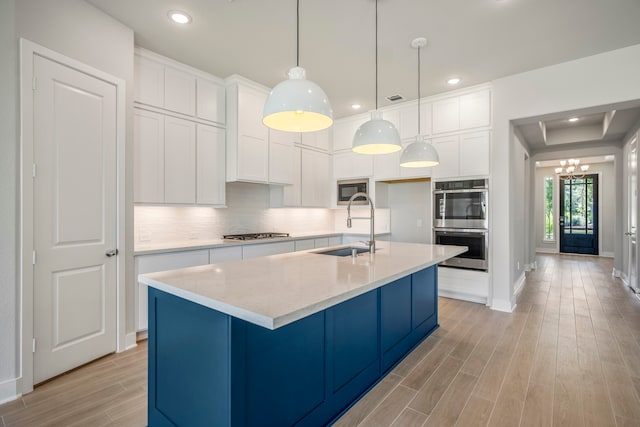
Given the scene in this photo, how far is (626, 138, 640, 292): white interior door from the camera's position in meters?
4.61

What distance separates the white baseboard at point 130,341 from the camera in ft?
9.02

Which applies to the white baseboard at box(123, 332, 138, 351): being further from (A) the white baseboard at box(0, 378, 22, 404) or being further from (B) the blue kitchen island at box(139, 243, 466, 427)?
(B) the blue kitchen island at box(139, 243, 466, 427)

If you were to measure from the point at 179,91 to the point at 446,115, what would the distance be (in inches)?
130

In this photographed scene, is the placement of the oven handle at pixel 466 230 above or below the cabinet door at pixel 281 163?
below

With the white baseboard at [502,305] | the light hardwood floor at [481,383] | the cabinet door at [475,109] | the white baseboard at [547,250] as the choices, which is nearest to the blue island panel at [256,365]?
the light hardwood floor at [481,383]

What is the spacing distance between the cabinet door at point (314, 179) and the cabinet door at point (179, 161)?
5.84 ft

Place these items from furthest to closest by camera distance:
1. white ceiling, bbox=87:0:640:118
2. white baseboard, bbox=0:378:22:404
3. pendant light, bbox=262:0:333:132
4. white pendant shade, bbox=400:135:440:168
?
white pendant shade, bbox=400:135:440:168 → white ceiling, bbox=87:0:640:118 → white baseboard, bbox=0:378:22:404 → pendant light, bbox=262:0:333:132

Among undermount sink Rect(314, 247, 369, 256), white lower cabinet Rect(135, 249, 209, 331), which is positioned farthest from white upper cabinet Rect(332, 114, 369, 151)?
white lower cabinet Rect(135, 249, 209, 331)

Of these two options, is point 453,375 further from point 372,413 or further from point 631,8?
point 631,8

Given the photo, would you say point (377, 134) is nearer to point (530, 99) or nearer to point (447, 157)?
point (447, 157)

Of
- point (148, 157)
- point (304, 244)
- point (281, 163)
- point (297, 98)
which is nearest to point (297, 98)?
point (297, 98)

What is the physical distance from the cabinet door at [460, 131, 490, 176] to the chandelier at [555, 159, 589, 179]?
652 cm

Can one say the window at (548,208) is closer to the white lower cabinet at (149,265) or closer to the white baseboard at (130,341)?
the white lower cabinet at (149,265)

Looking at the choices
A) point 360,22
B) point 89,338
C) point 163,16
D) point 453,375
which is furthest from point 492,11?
point 89,338
